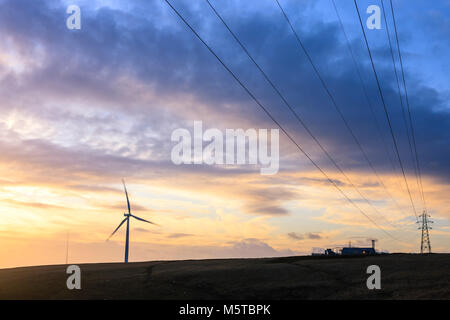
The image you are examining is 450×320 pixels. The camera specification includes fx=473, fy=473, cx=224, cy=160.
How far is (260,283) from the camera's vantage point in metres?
44.2

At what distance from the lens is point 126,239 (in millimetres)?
91000

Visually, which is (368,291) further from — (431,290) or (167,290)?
(167,290)

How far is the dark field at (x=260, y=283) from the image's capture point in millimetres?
39031

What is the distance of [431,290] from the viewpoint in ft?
120

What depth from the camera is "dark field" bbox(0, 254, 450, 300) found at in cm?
3903
